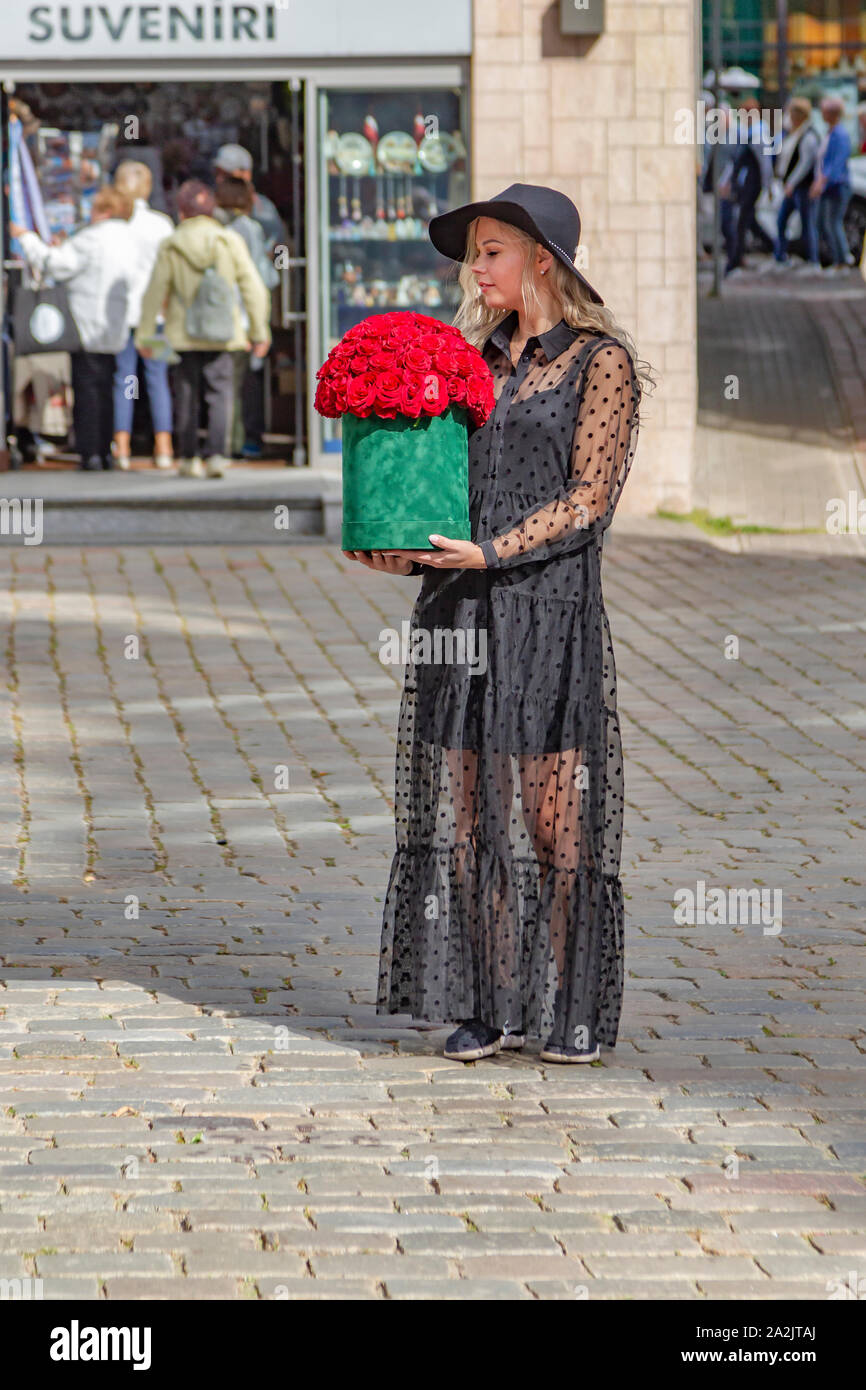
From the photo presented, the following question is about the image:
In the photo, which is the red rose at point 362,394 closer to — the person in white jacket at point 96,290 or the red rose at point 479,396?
the red rose at point 479,396

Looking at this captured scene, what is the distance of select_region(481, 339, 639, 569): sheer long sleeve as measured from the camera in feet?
15.9

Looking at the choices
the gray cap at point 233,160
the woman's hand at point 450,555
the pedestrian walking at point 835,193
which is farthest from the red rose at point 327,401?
the pedestrian walking at point 835,193

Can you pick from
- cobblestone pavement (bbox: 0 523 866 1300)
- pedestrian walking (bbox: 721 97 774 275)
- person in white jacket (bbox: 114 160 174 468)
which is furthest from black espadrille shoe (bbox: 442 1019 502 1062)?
pedestrian walking (bbox: 721 97 774 275)

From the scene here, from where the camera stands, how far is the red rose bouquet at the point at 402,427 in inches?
182

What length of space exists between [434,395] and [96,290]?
11.4 m

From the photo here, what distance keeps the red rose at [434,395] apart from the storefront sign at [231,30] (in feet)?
35.2

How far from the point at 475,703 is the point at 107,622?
6.64m

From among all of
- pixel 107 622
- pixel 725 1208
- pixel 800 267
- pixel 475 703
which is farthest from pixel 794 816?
pixel 800 267

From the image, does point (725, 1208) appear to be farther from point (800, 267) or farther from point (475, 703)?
point (800, 267)

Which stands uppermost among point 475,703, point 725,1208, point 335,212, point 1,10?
point 1,10

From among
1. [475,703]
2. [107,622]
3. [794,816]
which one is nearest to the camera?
[475,703]

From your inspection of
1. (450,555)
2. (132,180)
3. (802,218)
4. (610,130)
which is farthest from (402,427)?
(802,218)

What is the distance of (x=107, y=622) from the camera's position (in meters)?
11.4

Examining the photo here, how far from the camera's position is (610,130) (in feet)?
48.0
